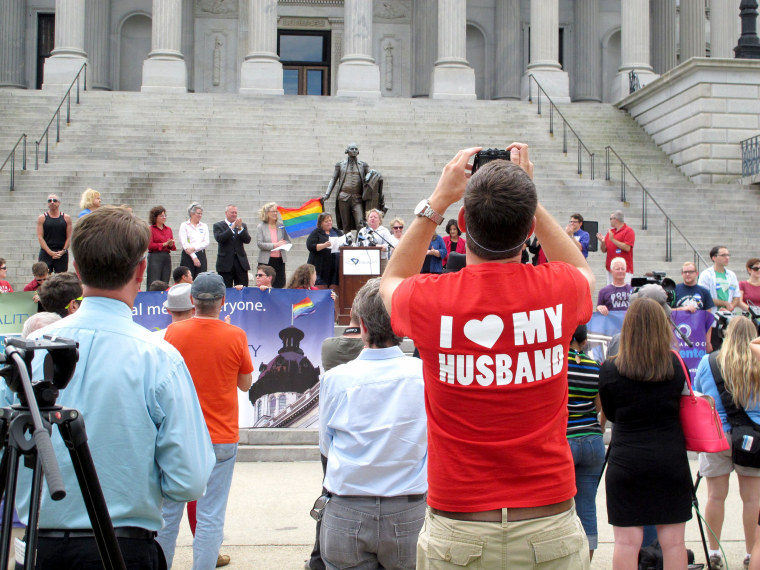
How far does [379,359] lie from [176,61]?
26635mm

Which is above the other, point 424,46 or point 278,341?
point 424,46

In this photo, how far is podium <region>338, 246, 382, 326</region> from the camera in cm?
1277

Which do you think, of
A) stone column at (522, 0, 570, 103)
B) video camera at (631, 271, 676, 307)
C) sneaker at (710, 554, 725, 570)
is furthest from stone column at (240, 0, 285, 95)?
sneaker at (710, 554, 725, 570)

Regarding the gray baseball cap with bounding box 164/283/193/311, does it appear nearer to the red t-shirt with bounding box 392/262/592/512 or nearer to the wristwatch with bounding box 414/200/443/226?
the wristwatch with bounding box 414/200/443/226

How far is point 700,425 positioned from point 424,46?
31833mm

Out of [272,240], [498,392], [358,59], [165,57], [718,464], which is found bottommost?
[718,464]

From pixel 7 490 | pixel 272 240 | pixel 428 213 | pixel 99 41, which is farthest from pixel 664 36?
pixel 7 490

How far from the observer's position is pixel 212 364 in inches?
208

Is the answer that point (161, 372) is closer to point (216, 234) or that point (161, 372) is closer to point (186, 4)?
point (216, 234)

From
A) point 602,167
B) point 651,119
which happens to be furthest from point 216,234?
point 651,119

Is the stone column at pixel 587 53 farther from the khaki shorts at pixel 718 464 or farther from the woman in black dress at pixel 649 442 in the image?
the woman in black dress at pixel 649 442

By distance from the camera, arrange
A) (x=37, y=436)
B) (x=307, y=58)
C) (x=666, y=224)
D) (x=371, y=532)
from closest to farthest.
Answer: (x=37, y=436) < (x=371, y=532) < (x=666, y=224) < (x=307, y=58)

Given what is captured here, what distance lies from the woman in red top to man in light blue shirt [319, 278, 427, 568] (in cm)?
953

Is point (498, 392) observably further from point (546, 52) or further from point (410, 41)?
point (410, 41)
